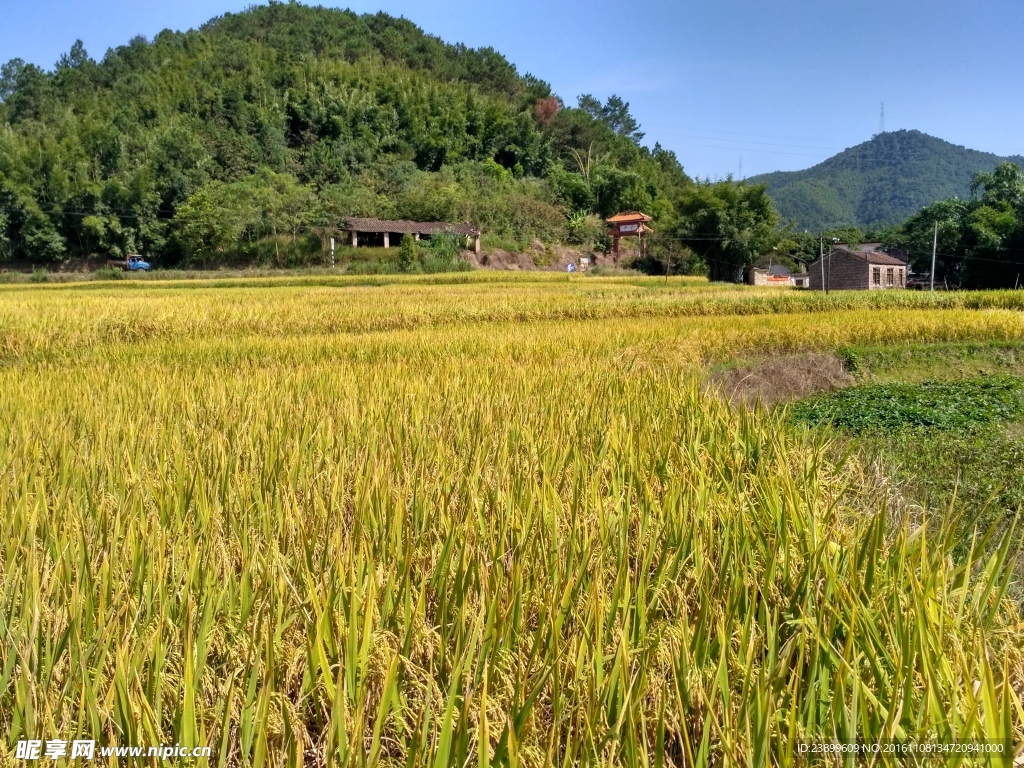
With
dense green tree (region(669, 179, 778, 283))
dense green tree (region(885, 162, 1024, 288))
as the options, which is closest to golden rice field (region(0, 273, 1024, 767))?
dense green tree (region(885, 162, 1024, 288))

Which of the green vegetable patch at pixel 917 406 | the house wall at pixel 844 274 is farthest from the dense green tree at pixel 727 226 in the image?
the green vegetable patch at pixel 917 406

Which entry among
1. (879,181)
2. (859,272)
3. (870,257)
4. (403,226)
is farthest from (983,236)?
(879,181)

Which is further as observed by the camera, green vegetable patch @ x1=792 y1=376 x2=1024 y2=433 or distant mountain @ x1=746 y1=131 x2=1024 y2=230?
distant mountain @ x1=746 y1=131 x2=1024 y2=230

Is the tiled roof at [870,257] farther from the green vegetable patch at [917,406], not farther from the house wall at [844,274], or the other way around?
the green vegetable patch at [917,406]

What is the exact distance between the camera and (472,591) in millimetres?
1582

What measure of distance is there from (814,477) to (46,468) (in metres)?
2.91

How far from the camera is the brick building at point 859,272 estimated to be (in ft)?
121

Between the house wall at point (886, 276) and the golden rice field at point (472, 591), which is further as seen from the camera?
the house wall at point (886, 276)

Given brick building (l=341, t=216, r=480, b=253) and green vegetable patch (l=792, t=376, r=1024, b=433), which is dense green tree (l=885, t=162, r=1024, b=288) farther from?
green vegetable patch (l=792, t=376, r=1024, b=433)

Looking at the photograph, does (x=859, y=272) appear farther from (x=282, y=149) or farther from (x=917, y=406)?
(x=282, y=149)

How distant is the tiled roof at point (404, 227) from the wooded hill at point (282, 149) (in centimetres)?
158

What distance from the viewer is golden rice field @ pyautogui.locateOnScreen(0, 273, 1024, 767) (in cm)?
114

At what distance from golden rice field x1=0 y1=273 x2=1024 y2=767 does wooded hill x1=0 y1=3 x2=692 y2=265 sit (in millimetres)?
38918

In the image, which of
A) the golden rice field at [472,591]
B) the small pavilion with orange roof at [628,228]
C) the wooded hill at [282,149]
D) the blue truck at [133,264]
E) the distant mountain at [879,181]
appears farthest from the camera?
the distant mountain at [879,181]
